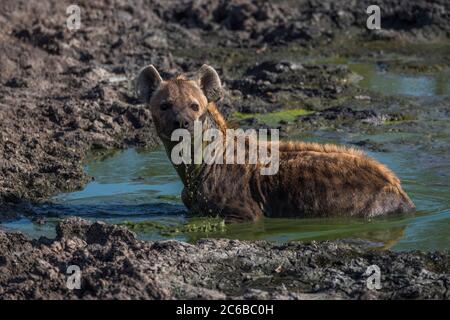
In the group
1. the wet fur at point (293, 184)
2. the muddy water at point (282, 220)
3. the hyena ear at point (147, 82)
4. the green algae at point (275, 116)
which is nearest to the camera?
the muddy water at point (282, 220)

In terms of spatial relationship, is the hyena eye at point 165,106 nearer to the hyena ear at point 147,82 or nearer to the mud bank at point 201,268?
the hyena ear at point 147,82

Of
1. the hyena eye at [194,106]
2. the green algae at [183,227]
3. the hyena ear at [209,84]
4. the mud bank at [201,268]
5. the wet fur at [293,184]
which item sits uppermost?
the hyena ear at [209,84]

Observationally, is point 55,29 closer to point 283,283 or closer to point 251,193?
A: point 251,193

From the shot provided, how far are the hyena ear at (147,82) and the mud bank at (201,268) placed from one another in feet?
5.65

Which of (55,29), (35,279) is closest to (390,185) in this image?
(35,279)

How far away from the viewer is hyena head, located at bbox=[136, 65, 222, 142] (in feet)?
29.5

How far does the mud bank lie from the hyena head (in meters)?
1.29

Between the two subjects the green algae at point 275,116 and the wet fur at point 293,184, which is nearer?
the wet fur at point 293,184

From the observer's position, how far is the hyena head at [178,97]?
8984 millimetres

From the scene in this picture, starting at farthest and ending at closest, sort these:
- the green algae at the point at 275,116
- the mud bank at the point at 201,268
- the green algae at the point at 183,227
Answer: the green algae at the point at 275,116, the green algae at the point at 183,227, the mud bank at the point at 201,268

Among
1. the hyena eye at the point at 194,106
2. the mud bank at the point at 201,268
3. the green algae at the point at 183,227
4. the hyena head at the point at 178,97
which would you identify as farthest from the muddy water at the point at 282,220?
the hyena eye at the point at 194,106

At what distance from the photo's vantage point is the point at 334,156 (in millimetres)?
9180

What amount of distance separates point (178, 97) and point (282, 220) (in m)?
1.37

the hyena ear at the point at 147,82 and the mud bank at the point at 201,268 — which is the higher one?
the hyena ear at the point at 147,82
